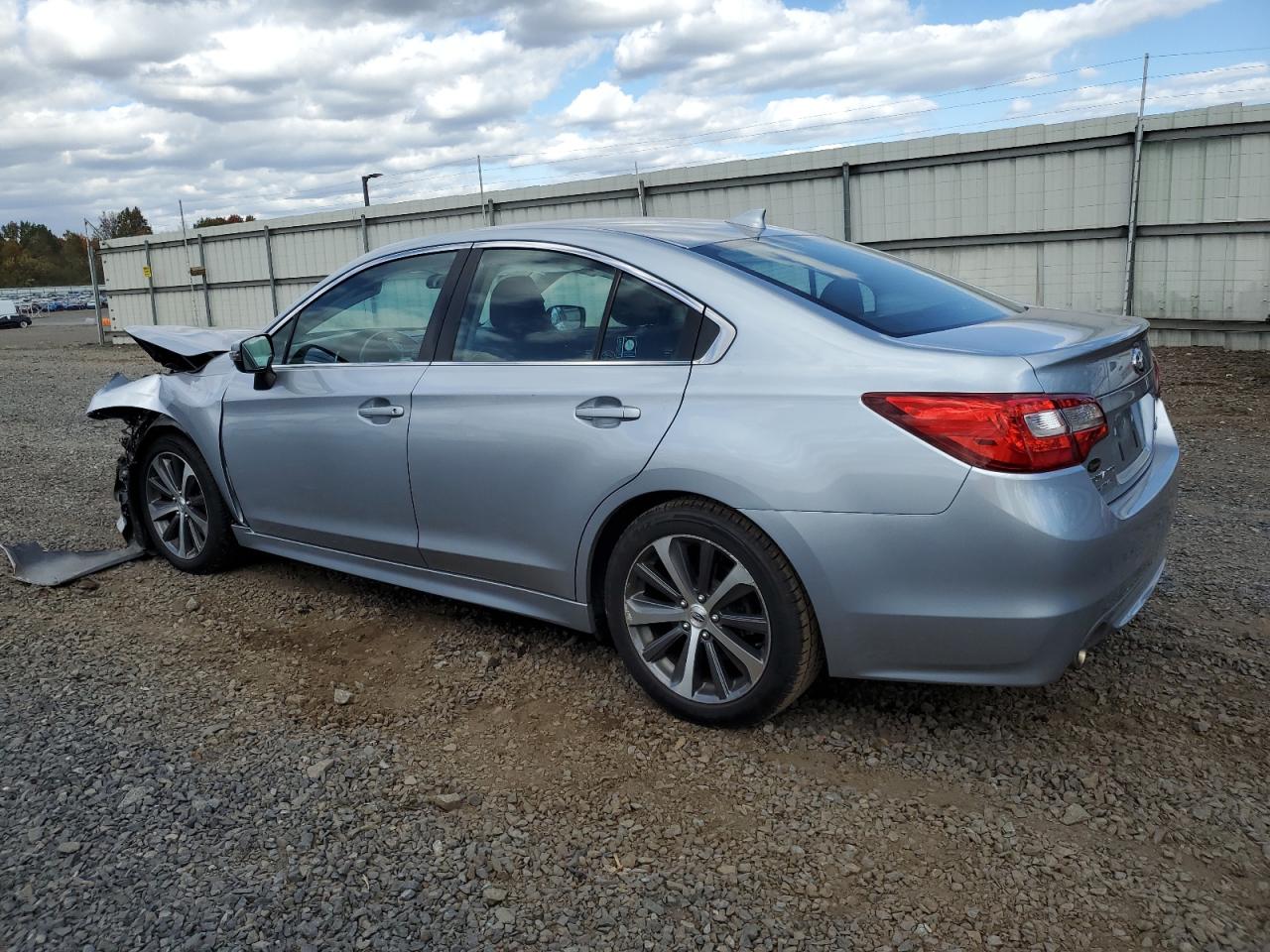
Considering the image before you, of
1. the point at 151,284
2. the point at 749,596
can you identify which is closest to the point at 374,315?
the point at 749,596

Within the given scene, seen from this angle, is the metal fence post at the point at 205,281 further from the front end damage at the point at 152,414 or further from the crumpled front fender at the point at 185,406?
the crumpled front fender at the point at 185,406

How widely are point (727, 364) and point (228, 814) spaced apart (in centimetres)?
196

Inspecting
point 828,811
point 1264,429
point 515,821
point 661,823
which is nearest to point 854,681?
point 828,811

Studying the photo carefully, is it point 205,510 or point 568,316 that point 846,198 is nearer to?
point 205,510

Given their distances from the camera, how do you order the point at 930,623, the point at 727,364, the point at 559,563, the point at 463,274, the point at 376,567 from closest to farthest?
1. the point at 930,623
2. the point at 727,364
3. the point at 559,563
4. the point at 463,274
5. the point at 376,567

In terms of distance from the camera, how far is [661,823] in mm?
2836

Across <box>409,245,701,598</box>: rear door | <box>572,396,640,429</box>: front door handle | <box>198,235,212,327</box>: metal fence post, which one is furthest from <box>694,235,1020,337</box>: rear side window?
<box>198,235,212,327</box>: metal fence post

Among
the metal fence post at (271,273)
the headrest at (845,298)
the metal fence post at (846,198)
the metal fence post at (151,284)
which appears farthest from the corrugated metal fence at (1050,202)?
the metal fence post at (151,284)

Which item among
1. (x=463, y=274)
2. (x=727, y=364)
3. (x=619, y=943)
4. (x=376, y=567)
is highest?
(x=463, y=274)

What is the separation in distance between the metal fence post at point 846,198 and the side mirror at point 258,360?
1208cm

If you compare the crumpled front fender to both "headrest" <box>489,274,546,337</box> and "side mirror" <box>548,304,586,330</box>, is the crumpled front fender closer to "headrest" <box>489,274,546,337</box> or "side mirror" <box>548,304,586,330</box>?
"headrest" <box>489,274,546,337</box>

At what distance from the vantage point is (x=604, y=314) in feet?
11.4

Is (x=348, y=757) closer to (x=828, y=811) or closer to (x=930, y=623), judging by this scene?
(x=828, y=811)

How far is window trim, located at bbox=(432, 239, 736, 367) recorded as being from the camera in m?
3.19
